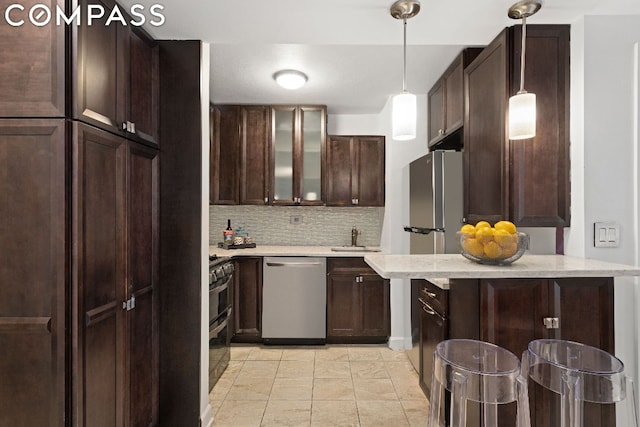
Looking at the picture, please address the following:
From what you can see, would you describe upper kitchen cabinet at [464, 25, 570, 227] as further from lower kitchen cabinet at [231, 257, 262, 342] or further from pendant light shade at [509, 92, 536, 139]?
lower kitchen cabinet at [231, 257, 262, 342]

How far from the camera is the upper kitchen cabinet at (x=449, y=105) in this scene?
2455 millimetres

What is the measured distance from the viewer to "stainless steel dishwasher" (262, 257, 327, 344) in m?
3.52

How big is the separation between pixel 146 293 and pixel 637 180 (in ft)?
8.59

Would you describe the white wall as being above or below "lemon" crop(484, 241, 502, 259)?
above

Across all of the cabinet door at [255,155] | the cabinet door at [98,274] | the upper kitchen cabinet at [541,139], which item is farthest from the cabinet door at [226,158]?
the upper kitchen cabinet at [541,139]

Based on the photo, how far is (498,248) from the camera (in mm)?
1508

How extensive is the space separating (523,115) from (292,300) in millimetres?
2639

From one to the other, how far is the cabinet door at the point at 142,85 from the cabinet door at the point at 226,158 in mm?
1697

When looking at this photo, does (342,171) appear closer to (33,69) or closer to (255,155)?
(255,155)

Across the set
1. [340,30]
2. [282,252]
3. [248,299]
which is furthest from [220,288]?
[340,30]

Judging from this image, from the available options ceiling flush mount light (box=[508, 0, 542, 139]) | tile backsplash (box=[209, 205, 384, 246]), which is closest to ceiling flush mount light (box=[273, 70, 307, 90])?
tile backsplash (box=[209, 205, 384, 246])

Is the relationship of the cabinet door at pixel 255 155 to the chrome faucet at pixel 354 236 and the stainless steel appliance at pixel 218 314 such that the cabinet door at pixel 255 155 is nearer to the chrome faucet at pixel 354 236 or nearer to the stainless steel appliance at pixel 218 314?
the stainless steel appliance at pixel 218 314

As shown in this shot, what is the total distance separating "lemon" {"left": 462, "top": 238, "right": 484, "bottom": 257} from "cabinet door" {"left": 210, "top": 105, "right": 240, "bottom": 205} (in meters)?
2.67

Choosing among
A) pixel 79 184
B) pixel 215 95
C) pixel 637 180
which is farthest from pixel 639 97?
pixel 215 95
